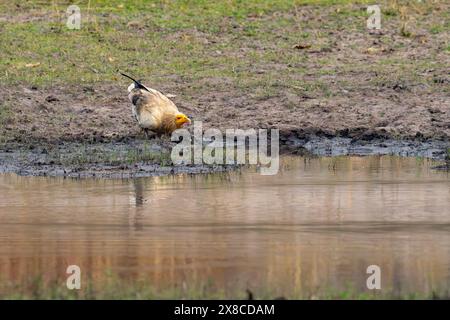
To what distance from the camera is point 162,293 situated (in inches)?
307

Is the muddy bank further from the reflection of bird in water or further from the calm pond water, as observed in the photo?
the calm pond water

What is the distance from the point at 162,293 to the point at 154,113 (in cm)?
661

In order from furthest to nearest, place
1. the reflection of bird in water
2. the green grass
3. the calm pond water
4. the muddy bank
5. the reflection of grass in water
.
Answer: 1. the green grass
2. the reflection of bird in water
3. the muddy bank
4. the calm pond water
5. the reflection of grass in water

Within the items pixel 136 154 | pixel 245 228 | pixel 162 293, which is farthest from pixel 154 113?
pixel 162 293

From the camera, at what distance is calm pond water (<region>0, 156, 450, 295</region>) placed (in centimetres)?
858

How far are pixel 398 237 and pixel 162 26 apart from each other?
9.10 meters

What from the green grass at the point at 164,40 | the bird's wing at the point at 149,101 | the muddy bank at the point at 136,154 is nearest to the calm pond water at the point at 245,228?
the muddy bank at the point at 136,154

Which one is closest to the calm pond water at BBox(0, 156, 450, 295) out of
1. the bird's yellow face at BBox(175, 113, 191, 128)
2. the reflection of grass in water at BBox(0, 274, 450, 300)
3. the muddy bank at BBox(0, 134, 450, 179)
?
the reflection of grass in water at BBox(0, 274, 450, 300)

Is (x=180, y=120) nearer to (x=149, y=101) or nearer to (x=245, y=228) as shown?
(x=149, y=101)

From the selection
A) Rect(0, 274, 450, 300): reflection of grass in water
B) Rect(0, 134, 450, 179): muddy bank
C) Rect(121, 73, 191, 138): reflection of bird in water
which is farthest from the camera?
Rect(121, 73, 191, 138): reflection of bird in water

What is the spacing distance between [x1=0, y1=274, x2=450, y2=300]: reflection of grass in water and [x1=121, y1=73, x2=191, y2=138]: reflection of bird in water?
20.8 feet
